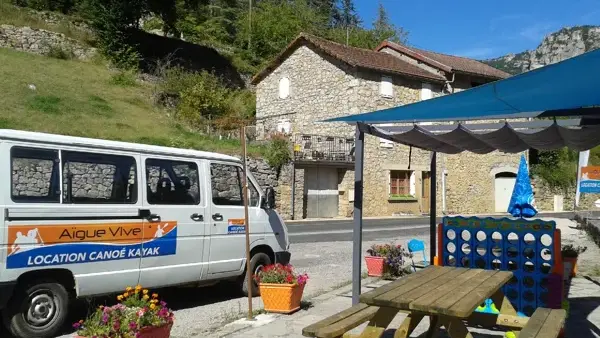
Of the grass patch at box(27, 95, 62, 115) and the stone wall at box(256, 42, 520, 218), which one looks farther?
the stone wall at box(256, 42, 520, 218)

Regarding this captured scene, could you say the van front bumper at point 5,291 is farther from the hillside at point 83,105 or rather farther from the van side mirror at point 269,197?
the hillside at point 83,105

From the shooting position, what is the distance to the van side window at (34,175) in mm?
5602

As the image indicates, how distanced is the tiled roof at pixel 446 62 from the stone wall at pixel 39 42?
18.7 meters

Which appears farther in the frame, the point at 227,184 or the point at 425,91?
the point at 425,91

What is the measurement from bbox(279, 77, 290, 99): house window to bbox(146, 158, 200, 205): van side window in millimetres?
26962

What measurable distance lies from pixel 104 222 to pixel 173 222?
0.90 m

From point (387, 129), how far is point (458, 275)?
188 centimetres

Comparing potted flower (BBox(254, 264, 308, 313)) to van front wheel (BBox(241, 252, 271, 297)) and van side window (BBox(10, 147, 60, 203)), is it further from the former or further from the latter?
van side window (BBox(10, 147, 60, 203))

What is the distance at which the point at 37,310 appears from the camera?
570 cm

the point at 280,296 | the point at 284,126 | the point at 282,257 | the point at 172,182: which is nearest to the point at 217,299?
the point at 282,257

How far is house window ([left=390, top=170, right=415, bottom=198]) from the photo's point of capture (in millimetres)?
32156

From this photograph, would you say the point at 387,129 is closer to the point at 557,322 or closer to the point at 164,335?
the point at 557,322

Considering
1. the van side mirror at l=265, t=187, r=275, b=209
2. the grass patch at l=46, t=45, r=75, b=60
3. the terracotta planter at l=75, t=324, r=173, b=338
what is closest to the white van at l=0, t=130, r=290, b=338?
the van side mirror at l=265, t=187, r=275, b=209

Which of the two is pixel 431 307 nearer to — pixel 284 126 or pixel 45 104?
pixel 45 104
